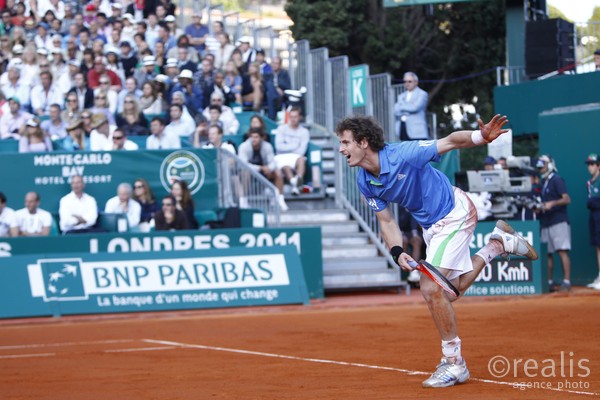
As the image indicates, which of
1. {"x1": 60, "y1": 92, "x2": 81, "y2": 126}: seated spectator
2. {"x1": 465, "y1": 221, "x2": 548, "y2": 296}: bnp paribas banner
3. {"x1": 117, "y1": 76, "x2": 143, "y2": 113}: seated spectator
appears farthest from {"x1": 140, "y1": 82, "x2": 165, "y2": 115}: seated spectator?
{"x1": 465, "y1": 221, "x2": 548, "y2": 296}: bnp paribas banner

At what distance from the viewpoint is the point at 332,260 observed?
19.7m

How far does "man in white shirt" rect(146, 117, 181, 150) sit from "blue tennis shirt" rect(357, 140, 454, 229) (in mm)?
11665

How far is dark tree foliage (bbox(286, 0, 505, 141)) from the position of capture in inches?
1324

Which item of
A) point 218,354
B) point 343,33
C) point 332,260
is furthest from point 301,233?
point 343,33

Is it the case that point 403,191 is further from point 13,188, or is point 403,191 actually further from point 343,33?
point 343,33

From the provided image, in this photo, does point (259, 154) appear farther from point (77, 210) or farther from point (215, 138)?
point (77, 210)

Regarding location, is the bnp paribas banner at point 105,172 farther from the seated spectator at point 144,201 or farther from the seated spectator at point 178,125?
the seated spectator at point 178,125

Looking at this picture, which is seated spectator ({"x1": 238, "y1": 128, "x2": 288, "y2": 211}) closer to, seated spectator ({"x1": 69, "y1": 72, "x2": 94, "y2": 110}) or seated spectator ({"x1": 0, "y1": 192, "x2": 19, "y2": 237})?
seated spectator ({"x1": 69, "y1": 72, "x2": 94, "y2": 110})

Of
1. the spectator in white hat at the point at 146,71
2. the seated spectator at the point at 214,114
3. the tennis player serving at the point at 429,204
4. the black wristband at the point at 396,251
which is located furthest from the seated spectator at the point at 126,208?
the black wristband at the point at 396,251

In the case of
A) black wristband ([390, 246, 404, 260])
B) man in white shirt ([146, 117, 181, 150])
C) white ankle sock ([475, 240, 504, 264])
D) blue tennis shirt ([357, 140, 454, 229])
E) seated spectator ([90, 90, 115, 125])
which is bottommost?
white ankle sock ([475, 240, 504, 264])

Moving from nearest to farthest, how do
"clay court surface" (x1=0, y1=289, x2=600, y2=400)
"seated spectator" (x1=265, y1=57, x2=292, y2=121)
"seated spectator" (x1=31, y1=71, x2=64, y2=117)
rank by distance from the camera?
1. "clay court surface" (x1=0, y1=289, x2=600, y2=400)
2. "seated spectator" (x1=31, y1=71, x2=64, y2=117)
3. "seated spectator" (x1=265, y1=57, x2=292, y2=121)

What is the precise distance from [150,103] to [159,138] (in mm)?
1651

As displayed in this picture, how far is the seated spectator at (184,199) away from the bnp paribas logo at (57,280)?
204 cm

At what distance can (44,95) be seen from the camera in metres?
22.3
